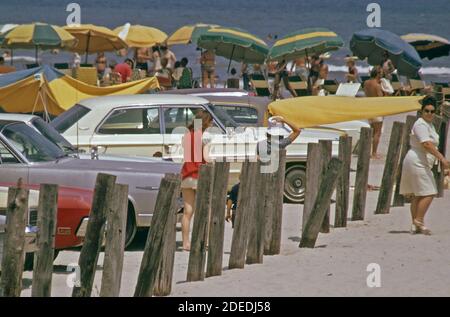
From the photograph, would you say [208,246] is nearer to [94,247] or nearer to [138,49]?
[94,247]

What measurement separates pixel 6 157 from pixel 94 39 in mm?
23001

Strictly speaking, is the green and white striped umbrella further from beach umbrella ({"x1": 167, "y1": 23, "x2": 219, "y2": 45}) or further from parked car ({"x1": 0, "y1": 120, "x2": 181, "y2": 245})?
parked car ({"x1": 0, "y1": 120, "x2": 181, "y2": 245})

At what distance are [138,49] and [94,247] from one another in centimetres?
2776

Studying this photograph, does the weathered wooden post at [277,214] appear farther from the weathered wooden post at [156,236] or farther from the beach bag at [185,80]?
the beach bag at [185,80]

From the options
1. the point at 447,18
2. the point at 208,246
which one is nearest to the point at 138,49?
the point at 208,246

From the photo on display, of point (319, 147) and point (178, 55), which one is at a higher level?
point (319, 147)

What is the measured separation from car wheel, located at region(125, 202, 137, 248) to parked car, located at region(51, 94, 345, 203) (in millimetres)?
2739

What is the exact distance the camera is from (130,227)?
13.6 meters

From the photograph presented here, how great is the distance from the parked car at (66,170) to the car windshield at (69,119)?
2.57 m

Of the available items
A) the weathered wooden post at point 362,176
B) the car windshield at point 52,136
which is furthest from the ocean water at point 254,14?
the car windshield at point 52,136

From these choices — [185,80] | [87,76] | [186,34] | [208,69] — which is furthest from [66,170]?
[186,34]

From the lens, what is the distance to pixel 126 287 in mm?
11289

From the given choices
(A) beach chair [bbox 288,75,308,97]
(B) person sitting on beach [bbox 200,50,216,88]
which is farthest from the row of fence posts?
(B) person sitting on beach [bbox 200,50,216,88]

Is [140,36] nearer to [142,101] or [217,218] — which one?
[142,101]
